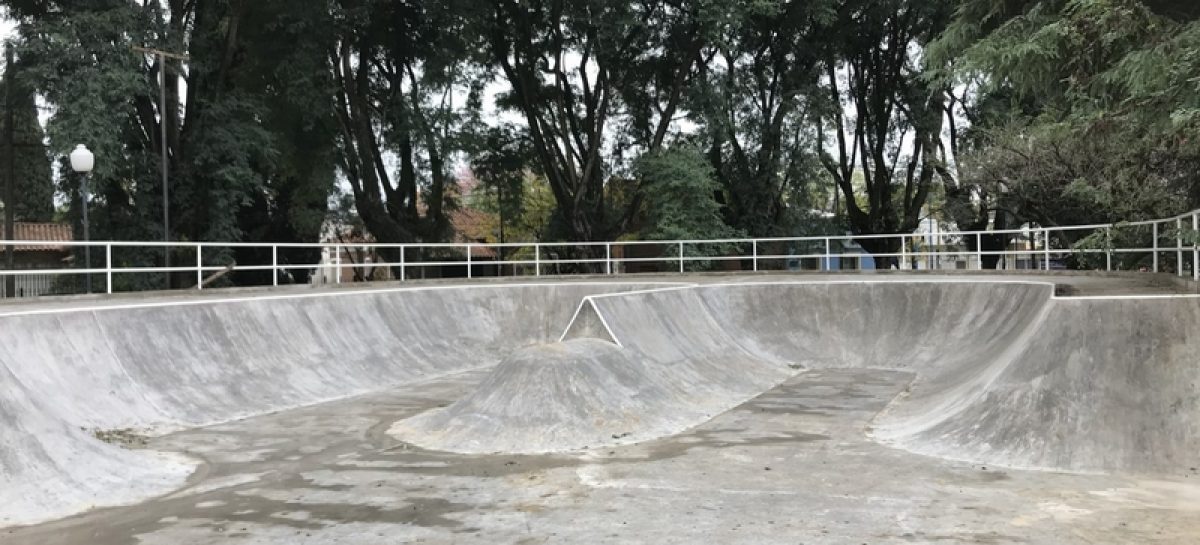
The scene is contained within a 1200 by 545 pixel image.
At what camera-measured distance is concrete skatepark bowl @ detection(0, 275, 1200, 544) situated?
6.90 meters

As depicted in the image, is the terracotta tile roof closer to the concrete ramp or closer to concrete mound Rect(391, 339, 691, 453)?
concrete mound Rect(391, 339, 691, 453)

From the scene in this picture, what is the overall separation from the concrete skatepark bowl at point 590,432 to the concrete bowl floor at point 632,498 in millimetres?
36

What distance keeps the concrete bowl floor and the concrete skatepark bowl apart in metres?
0.04

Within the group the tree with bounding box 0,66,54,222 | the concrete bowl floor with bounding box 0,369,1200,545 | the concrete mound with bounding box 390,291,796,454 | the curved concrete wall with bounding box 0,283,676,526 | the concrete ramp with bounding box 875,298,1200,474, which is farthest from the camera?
the tree with bounding box 0,66,54,222

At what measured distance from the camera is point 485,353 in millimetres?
18219

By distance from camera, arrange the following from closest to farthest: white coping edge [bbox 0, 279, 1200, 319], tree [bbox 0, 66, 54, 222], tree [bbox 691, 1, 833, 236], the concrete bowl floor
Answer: the concrete bowl floor → white coping edge [bbox 0, 279, 1200, 319] → tree [bbox 0, 66, 54, 222] → tree [bbox 691, 1, 833, 236]

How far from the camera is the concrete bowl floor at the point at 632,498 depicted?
6.53 meters

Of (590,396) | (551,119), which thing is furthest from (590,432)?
(551,119)

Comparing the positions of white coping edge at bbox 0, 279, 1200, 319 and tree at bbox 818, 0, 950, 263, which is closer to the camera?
white coping edge at bbox 0, 279, 1200, 319

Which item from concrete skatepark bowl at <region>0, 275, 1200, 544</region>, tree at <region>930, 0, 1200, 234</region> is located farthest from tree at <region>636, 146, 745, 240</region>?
concrete skatepark bowl at <region>0, 275, 1200, 544</region>

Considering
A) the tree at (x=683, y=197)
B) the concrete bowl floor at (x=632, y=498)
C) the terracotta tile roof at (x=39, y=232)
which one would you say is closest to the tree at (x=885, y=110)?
the tree at (x=683, y=197)

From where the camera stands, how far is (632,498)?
7652 mm

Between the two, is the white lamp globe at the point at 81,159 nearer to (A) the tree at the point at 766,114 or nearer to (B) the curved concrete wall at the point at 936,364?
(B) the curved concrete wall at the point at 936,364

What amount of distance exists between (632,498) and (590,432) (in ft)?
9.42
